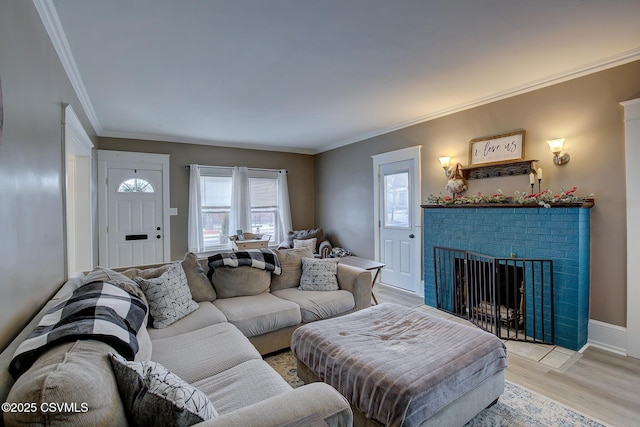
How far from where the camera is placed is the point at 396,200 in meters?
4.86

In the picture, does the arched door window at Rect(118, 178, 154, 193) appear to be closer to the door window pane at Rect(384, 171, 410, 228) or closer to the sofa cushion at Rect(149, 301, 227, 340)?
the sofa cushion at Rect(149, 301, 227, 340)

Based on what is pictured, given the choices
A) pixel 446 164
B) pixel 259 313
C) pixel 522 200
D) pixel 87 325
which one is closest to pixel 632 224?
pixel 522 200

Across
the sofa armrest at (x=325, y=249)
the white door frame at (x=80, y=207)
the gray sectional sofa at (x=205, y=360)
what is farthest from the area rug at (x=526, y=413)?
the sofa armrest at (x=325, y=249)

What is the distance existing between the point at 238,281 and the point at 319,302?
83 centimetres

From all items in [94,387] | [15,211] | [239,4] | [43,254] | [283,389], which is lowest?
[283,389]

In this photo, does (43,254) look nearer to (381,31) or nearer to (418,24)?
(381,31)

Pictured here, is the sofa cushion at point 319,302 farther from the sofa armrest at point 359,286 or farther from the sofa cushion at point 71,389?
the sofa cushion at point 71,389

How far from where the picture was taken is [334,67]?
2.77 m

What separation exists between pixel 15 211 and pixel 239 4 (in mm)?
1683

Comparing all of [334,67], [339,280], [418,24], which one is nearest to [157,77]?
[334,67]

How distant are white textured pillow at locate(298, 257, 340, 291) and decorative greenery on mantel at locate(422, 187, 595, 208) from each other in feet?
5.26

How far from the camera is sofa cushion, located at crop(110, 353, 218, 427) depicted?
0.96 m

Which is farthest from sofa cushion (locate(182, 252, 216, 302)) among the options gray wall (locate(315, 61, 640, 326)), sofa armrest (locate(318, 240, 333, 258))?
gray wall (locate(315, 61, 640, 326))

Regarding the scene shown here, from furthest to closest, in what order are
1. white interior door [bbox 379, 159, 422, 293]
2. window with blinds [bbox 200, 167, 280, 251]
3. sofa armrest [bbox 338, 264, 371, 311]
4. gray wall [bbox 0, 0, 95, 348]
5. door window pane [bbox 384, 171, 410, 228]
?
window with blinds [bbox 200, 167, 280, 251] < door window pane [bbox 384, 171, 410, 228] < white interior door [bbox 379, 159, 422, 293] < sofa armrest [bbox 338, 264, 371, 311] < gray wall [bbox 0, 0, 95, 348]
